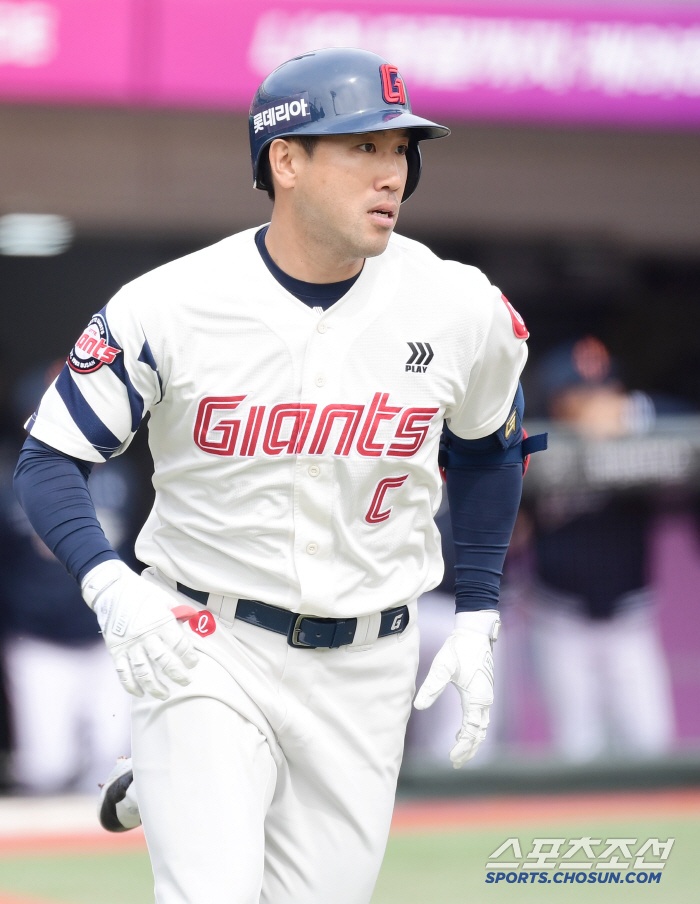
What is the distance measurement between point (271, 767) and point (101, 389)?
784 millimetres

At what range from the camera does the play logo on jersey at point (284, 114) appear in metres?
2.56

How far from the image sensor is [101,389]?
97.1 inches

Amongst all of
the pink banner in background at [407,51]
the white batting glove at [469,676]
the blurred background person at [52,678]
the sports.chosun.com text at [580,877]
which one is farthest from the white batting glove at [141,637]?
the pink banner in background at [407,51]

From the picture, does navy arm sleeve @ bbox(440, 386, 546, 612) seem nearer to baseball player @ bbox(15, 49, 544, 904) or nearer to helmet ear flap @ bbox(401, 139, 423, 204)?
baseball player @ bbox(15, 49, 544, 904)

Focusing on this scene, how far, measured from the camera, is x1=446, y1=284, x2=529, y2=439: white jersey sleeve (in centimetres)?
272

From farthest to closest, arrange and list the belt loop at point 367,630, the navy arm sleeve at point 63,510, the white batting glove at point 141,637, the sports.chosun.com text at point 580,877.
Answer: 1. the sports.chosun.com text at point 580,877
2. the belt loop at point 367,630
3. the navy arm sleeve at point 63,510
4. the white batting glove at point 141,637

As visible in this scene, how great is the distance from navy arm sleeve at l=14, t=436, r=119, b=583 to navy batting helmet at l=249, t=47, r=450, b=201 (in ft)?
2.48

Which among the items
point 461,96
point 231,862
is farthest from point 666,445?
point 231,862

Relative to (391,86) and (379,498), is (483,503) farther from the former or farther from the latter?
(391,86)

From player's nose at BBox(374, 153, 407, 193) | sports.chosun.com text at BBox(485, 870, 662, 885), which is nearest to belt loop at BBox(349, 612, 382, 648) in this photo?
player's nose at BBox(374, 153, 407, 193)

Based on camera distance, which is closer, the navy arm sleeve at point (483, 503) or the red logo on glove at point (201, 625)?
the red logo on glove at point (201, 625)

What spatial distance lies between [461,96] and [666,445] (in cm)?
193

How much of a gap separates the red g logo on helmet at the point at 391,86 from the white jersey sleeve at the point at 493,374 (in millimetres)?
429

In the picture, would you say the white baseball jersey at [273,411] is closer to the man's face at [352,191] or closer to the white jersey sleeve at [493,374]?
the white jersey sleeve at [493,374]
